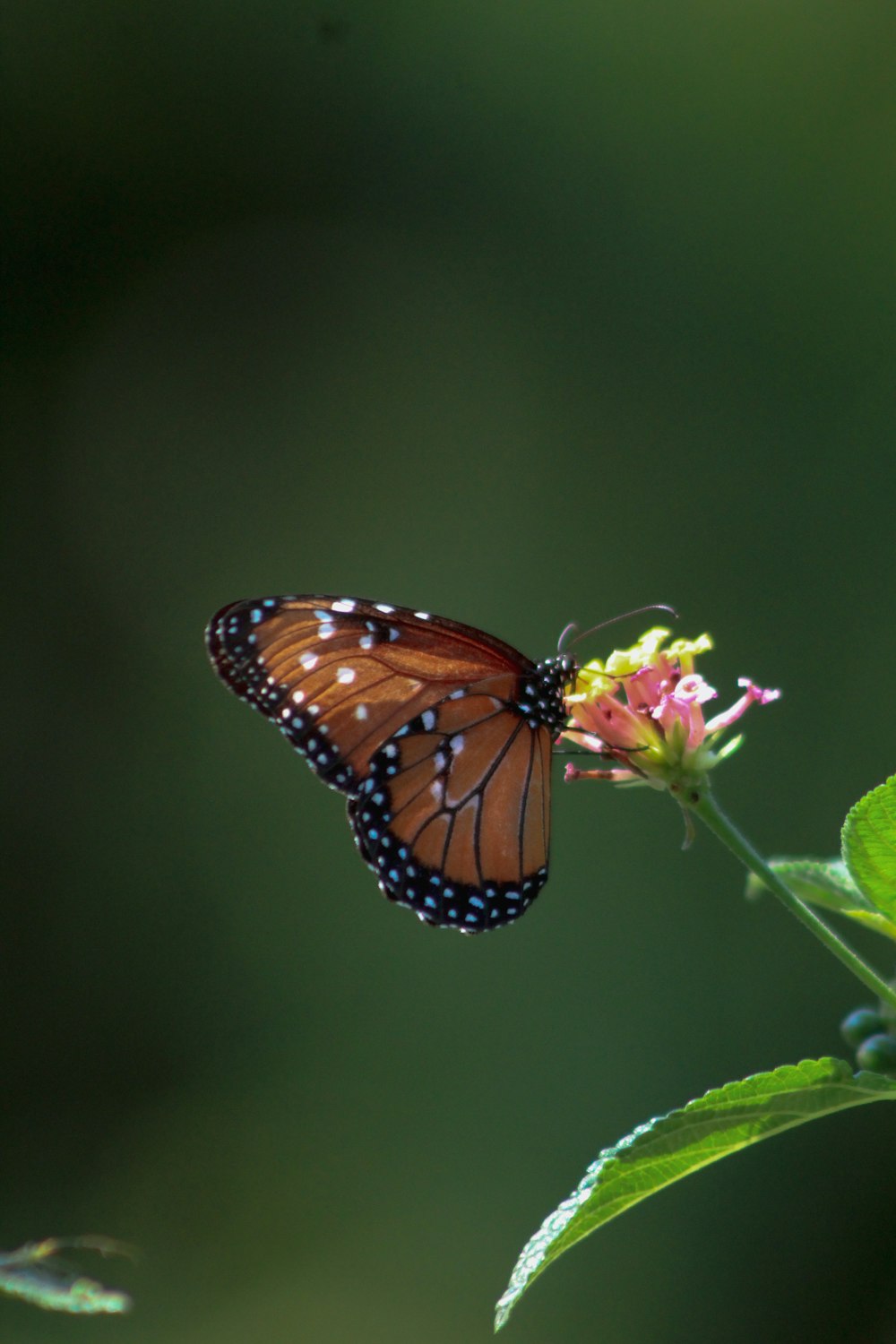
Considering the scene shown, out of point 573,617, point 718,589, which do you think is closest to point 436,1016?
point 573,617

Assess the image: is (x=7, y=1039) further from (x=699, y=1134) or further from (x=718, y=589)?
(x=699, y=1134)

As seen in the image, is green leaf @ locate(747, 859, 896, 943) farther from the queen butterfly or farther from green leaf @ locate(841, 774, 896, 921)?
the queen butterfly

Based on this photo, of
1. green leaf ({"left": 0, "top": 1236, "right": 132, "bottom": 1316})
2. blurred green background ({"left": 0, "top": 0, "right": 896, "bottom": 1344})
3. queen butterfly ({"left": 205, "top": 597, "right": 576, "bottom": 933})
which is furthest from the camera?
blurred green background ({"left": 0, "top": 0, "right": 896, "bottom": 1344})

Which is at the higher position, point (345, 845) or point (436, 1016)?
point (345, 845)

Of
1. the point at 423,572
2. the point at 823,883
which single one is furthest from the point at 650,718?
the point at 423,572

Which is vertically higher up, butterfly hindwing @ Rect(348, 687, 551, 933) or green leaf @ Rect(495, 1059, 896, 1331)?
butterfly hindwing @ Rect(348, 687, 551, 933)

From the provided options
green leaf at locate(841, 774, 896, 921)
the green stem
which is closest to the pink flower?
the green stem
